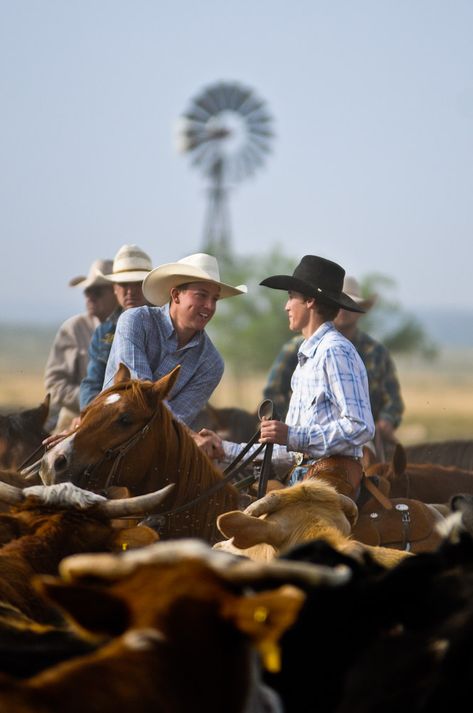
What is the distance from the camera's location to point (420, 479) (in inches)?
401

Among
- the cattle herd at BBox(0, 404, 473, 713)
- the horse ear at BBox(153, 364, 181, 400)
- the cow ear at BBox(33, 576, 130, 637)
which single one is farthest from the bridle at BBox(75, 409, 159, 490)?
Answer: the cow ear at BBox(33, 576, 130, 637)

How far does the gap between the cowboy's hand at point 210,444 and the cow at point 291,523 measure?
1930 mm

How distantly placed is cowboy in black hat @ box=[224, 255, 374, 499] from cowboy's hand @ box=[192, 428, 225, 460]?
596 millimetres

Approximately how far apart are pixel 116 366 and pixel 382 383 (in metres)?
5.13

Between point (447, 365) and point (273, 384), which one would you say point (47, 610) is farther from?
point (447, 365)

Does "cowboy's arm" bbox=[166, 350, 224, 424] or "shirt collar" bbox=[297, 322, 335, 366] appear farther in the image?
"cowboy's arm" bbox=[166, 350, 224, 424]

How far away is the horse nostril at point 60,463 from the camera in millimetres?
6621

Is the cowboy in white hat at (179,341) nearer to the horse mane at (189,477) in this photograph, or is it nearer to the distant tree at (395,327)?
the horse mane at (189,477)

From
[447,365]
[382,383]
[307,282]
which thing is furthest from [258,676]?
[447,365]

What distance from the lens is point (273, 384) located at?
11.6 meters

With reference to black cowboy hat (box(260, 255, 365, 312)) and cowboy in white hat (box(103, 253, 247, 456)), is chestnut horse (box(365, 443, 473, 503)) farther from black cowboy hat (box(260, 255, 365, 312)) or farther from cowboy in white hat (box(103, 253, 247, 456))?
black cowboy hat (box(260, 255, 365, 312))

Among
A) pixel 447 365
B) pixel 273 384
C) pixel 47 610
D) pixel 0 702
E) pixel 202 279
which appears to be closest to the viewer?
pixel 0 702

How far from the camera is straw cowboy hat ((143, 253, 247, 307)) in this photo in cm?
791

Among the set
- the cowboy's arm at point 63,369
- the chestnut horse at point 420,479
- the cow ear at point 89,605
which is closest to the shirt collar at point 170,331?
the chestnut horse at point 420,479
